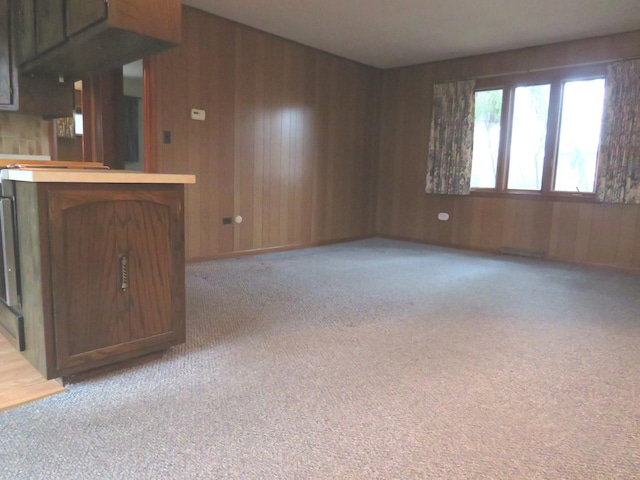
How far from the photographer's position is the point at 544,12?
3.82m

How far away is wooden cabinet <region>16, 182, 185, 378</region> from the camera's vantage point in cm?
163

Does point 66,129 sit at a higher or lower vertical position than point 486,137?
lower

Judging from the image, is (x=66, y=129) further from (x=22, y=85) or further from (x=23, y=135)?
(x=22, y=85)

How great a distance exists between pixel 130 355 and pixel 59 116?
2.14 meters


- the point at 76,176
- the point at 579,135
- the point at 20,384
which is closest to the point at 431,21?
the point at 579,135

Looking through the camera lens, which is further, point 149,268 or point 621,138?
point 621,138

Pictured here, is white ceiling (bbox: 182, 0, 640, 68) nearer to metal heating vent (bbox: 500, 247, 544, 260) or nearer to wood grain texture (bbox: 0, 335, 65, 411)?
metal heating vent (bbox: 500, 247, 544, 260)

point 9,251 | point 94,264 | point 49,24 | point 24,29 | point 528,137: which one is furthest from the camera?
point 528,137

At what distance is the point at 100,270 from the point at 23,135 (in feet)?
6.92

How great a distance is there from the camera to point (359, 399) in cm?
169

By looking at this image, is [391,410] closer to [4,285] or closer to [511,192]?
[4,285]

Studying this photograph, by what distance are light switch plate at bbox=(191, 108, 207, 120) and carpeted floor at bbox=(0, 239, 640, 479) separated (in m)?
1.86

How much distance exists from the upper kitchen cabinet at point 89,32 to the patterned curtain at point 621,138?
4.20m

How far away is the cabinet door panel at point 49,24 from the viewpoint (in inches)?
90.4
